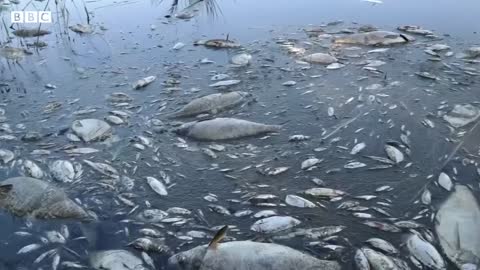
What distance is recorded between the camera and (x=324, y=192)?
3074 millimetres

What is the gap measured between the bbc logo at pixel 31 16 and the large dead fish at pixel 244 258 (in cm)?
666

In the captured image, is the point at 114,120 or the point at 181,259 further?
the point at 114,120

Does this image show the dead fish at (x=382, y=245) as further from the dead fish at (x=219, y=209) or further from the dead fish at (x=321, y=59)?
the dead fish at (x=321, y=59)

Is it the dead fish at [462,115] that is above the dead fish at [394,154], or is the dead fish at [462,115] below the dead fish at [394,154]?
above

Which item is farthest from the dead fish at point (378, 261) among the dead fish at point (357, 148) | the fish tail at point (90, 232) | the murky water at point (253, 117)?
the fish tail at point (90, 232)

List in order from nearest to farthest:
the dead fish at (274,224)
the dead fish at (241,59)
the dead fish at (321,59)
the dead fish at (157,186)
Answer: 1. the dead fish at (274,224)
2. the dead fish at (157,186)
3. the dead fish at (321,59)
4. the dead fish at (241,59)

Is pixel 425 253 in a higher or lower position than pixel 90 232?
higher

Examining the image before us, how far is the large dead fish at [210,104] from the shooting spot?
4230mm

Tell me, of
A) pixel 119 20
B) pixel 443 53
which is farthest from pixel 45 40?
pixel 443 53

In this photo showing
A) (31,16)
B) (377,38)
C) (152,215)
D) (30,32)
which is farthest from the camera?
(31,16)

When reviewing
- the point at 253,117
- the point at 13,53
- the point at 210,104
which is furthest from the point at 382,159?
the point at 13,53

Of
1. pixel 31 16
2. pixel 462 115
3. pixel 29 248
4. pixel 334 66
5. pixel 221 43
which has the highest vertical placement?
pixel 31 16

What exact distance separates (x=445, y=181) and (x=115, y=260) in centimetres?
242

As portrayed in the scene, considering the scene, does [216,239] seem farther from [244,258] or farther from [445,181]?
[445,181]
